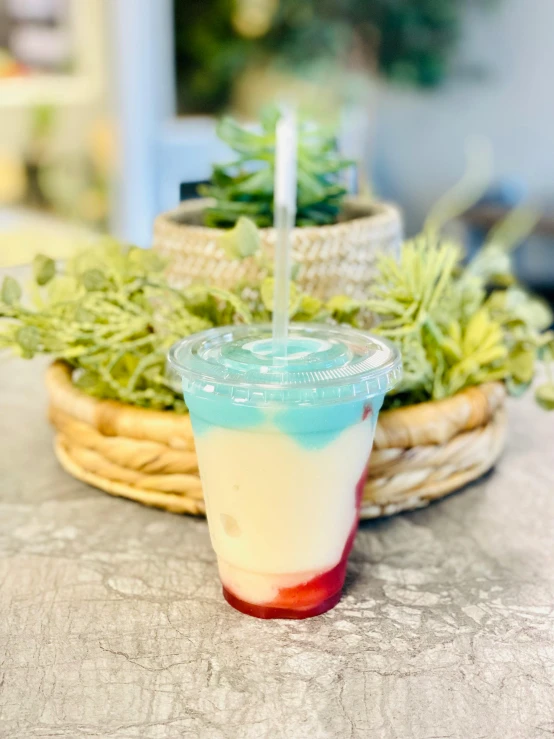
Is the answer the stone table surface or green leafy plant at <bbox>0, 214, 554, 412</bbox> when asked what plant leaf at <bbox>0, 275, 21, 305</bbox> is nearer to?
green leafy plant at <bbox>0, 214, 554, 412</bbox>

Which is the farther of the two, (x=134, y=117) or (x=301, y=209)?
(x=134, y=117)

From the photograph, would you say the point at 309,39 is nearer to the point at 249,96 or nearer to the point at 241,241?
the point at 249,96

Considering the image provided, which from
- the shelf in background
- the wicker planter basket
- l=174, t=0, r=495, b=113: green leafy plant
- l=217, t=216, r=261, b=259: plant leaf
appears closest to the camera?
l=217, t=216, r=261, b=259: plant leaf

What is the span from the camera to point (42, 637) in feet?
1.35

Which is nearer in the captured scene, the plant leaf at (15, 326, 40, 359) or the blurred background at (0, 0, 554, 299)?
the plant leaf at (15, 326, 40, 359)

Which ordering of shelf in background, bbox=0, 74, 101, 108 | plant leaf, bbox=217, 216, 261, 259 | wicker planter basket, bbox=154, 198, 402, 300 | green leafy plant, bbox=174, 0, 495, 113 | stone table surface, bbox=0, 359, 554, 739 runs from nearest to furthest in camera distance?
stone table surface, bbox=0, 359, 554, 739 < plant leaf, bbox=217, 216, 261, 259 < wicker planter basket, bbox=154, 198, 402, 300 < shelf in background, bbox=0, 74, 101, 108 < green leafy plant, bbox=174, 0, 495, 113

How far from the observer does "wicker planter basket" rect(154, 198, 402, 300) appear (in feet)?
2.05

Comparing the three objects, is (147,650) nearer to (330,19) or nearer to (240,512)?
(240,512)

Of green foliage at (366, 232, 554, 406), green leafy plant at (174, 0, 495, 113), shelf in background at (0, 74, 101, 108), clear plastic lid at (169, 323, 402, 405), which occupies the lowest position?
green foliage at (366, 232, 554, 406)

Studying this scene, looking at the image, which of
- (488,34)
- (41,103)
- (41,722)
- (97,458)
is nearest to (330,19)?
(488,34)

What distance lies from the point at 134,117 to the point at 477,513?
2.33m

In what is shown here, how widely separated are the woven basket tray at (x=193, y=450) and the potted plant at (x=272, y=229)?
15 cm

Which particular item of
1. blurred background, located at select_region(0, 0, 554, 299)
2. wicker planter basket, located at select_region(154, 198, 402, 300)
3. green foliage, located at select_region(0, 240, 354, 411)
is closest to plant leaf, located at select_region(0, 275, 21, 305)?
green foliage, located at select_region(0, 240, 354, 411)

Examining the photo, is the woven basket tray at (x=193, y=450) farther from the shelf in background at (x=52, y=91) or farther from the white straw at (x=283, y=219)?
the shelf in background at (x=52, y=91)
